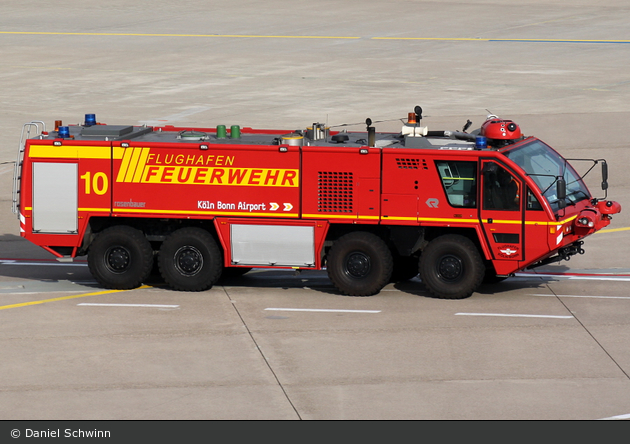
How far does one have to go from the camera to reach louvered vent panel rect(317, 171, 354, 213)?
16.3m

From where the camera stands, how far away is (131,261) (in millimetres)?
17078

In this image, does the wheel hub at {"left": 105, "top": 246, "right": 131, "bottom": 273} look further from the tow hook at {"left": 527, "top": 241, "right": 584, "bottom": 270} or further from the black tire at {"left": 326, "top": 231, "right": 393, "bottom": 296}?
the tow hook at {"left": 527, "top": 241, "right": 584, "bottom": 270}

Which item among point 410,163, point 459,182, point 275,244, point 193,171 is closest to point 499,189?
point 459,182

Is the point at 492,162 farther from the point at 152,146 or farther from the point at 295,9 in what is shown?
the point at 295,9

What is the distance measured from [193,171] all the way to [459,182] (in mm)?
4280

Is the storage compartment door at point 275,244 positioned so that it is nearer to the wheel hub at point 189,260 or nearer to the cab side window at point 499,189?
the wheel hub at point 189,260

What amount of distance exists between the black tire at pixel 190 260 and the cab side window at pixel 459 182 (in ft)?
12.8

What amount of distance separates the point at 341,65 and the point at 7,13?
26115mm

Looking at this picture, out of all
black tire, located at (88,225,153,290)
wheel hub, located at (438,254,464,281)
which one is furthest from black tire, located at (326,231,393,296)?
black tire, located at (88,225,153,290)

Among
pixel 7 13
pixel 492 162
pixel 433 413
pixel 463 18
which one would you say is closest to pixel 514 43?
pixel 463 18

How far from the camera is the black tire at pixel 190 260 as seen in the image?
55.2 feet

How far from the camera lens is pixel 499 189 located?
15977 millimetres

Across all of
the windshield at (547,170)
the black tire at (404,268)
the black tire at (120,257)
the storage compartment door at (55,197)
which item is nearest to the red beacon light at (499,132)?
the windshield at (547,170)

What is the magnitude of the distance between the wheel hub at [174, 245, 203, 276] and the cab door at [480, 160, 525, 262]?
469 cm
